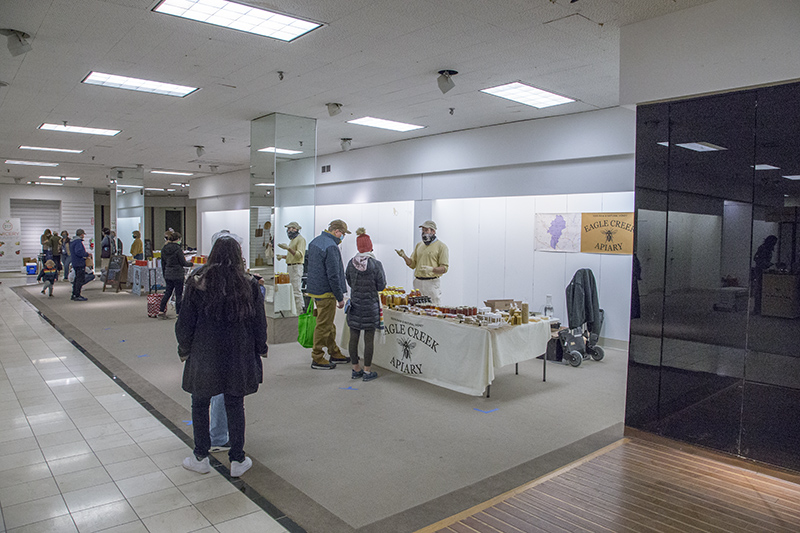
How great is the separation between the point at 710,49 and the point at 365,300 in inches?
152

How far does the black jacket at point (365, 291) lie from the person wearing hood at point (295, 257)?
2.25 m

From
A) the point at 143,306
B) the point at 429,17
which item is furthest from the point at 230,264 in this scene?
the point at 143,306

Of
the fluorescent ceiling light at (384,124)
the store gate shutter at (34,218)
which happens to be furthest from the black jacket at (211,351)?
the store gate shutter at (34,218)

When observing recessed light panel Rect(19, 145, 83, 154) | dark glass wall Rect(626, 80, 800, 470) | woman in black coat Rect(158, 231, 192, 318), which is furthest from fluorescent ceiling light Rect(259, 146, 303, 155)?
recessed light panel Rect(19, 145, 83, 154)

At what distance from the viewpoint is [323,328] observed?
649 centimetres

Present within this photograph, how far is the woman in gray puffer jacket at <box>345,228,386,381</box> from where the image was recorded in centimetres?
588

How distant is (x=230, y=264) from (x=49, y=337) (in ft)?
20.5

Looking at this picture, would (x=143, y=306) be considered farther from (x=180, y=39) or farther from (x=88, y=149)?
(x=180, y=39)

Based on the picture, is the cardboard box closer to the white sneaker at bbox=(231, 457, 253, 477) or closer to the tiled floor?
the white sneaker at bbox=(231, 457, 253, 477)

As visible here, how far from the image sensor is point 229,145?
10.9 m

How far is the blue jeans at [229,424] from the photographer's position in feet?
11.8

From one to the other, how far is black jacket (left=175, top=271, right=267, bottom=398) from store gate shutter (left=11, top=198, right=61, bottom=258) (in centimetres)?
2079

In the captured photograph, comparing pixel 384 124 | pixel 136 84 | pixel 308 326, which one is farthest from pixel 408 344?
pixel 136 84

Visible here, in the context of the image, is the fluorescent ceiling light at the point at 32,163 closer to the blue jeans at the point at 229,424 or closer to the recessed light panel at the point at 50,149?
the recessed light panel at the point at 50,149
